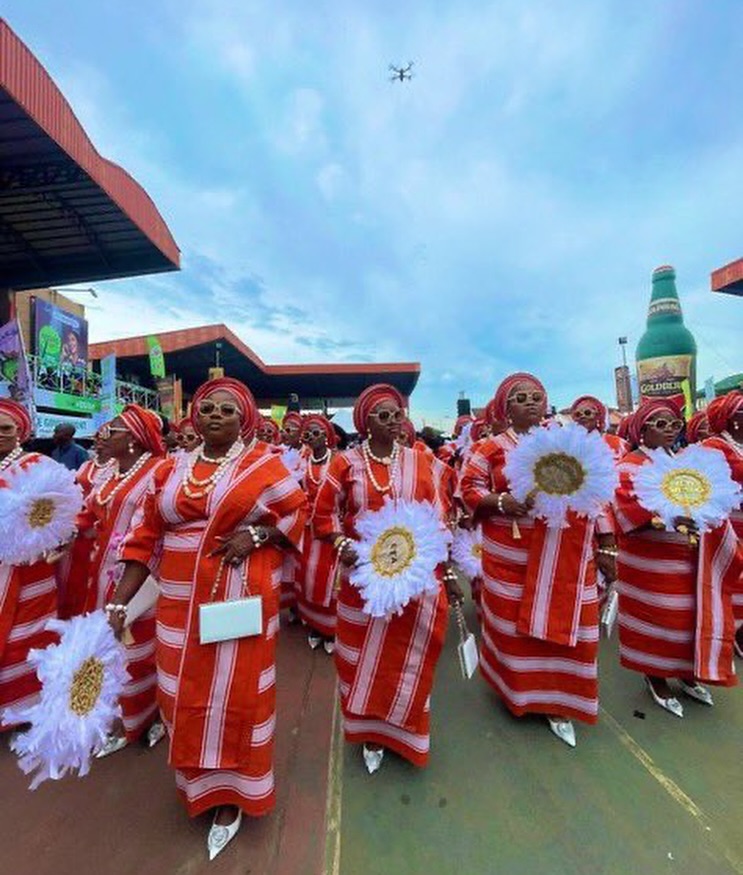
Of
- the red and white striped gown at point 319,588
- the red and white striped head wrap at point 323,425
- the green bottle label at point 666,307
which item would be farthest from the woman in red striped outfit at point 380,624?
the green bottle label at point 666,307

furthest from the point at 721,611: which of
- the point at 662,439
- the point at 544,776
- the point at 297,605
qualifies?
the point at 297,605

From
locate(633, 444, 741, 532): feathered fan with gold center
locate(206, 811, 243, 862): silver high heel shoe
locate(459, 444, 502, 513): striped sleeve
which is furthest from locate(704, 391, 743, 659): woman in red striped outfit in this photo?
locate(206, 811, 243, 862): silver high heel shoe

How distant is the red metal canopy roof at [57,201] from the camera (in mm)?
7930

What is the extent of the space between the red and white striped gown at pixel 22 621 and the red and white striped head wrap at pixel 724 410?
13.0 feet

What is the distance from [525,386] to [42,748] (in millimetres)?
2626

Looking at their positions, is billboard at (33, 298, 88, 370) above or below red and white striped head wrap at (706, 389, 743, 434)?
above

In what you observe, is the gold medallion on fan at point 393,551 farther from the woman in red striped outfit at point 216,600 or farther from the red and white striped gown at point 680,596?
the red and white striped gown at point 680,596

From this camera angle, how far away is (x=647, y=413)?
3.09 meters

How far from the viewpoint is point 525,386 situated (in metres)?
2.81

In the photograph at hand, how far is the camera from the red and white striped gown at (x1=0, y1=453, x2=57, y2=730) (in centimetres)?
267

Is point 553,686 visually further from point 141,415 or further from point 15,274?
point 15,274

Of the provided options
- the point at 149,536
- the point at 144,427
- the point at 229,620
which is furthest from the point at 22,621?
the point at 229,620

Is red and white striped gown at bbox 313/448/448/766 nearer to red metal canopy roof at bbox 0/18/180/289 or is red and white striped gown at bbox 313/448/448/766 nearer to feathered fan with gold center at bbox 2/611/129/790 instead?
feathered fan with gold center at bbox 2/611/129/790

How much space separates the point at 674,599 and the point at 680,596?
0.04m
